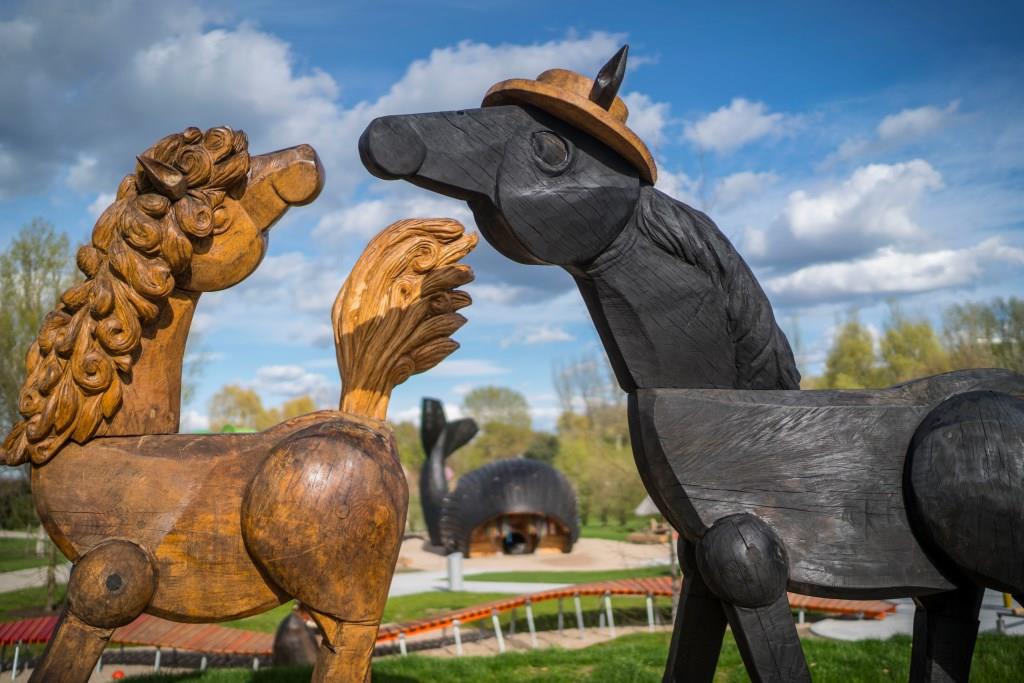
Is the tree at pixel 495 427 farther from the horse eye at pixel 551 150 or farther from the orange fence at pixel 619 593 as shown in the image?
the horse eye at pixel 551 150

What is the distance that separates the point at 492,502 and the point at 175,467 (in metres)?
15.7

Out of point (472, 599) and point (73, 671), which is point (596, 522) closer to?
point (472, 599)

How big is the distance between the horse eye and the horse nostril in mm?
329

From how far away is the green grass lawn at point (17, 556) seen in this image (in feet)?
50.5

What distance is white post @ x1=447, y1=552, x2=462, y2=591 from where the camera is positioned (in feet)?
43.0

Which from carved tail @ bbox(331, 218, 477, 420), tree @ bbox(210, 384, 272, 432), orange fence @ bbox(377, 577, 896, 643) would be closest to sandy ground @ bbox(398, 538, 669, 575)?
orange fence @ bbox(377, 577, 896, 643)

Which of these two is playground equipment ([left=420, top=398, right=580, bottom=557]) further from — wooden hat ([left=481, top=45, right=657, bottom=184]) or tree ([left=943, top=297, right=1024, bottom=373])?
wooden hat ([left=481, top=45, right=657, bottom=184])

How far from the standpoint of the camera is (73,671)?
2.31 m

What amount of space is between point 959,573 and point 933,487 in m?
0.30

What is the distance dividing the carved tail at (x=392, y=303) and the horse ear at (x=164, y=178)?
2.25ft

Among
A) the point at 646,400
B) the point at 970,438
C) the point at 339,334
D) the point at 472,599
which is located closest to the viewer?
the point at 970,438

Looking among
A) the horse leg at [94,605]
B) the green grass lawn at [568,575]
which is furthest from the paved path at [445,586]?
the horse leg at [94,605]

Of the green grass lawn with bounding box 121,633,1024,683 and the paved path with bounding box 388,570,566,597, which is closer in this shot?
the green grass lawn with bounding box 121,633,1024,683

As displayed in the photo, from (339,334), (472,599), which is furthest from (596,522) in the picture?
(339,334)
